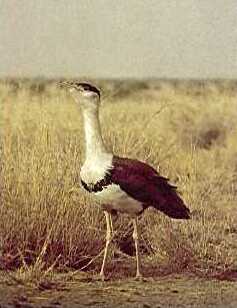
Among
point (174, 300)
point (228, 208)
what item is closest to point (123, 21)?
point (228, 208)

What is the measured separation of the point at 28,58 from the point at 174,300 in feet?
3.46

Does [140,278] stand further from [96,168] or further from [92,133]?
[92,133]

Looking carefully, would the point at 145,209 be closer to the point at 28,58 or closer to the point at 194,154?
the point at 194,154

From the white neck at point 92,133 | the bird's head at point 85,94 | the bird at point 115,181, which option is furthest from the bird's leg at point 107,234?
the bird's head at point 85,94

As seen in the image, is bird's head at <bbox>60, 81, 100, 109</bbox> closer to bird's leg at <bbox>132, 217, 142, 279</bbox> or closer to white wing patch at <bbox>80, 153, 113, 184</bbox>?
white wing patch at <bbox>80, 153, 113, 184</bbox>

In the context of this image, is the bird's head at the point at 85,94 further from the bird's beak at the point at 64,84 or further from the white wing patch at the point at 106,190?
the white wing patch at the point at 106,190

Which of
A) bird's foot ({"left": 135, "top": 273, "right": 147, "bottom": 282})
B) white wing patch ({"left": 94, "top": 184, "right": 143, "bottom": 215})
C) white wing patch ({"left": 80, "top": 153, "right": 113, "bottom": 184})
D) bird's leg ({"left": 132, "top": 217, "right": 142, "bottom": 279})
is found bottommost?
bird's foot ({"left": 135, "top": 273, "right": 147, "bottom": 282})

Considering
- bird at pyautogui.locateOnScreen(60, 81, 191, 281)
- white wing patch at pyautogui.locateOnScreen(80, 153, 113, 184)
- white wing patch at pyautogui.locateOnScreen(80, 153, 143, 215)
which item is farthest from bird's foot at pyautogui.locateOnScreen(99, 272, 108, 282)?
white wing patch at pyautogui.locateOnScreen(80, 153, 113, 184)

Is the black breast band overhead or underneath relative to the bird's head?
underneath

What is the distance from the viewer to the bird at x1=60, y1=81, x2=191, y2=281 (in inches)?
118

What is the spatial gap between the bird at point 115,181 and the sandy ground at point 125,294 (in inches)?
2.3

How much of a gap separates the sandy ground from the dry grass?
7 cm

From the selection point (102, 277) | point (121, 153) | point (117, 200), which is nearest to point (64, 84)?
point (121, 153)

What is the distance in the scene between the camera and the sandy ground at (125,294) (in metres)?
2.98
